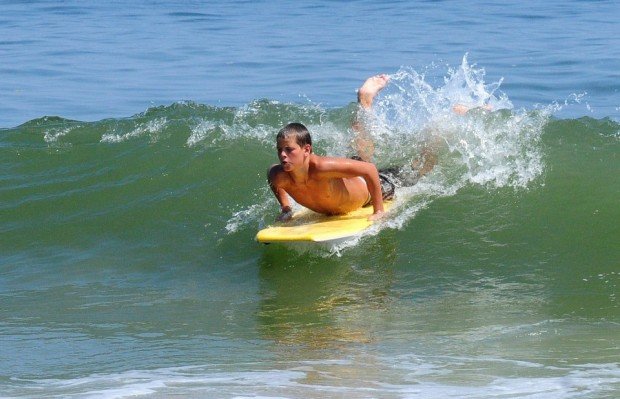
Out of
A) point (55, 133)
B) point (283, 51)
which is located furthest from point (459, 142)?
point (283, 51)

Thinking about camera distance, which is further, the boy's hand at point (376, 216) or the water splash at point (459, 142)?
the water splash at point (459, 142)

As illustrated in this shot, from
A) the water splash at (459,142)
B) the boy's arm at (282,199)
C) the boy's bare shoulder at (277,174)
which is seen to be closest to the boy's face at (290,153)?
the boy's bare shoulder at (277,174)

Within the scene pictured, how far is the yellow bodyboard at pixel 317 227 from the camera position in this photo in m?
7.50

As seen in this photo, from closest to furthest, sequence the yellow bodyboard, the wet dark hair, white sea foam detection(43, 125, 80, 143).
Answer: the wet dark hair
the yellow bodyboard
white sea foam detection(43, 125, 80, 143)

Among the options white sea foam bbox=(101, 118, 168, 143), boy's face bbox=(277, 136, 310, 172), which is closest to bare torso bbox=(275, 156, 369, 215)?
boy's face bbox=(277, 136, 310, 172)

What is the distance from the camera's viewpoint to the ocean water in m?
Result: 5.62

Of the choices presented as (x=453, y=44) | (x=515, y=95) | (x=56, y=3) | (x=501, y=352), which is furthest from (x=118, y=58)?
(x=501, y=352)

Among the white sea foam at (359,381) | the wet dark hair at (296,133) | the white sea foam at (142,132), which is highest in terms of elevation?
the white sea foam at (142,132)

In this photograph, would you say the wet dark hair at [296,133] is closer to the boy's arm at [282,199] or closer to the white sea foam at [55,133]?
the boy's arm at [282,199]

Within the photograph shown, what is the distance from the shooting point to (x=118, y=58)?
18406mm

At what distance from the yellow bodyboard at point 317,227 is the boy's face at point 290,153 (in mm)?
468

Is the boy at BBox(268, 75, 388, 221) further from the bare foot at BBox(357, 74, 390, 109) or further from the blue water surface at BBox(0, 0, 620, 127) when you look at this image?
the blue water surface at BBox(0, 0, 620, 127)

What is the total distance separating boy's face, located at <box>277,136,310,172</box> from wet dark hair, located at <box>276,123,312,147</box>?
0.02 meters

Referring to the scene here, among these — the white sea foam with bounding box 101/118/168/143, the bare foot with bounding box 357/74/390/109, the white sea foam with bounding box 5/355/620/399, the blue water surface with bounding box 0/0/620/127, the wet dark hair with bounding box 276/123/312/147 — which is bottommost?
the white sea foam with bounding box 5/355/620/399
